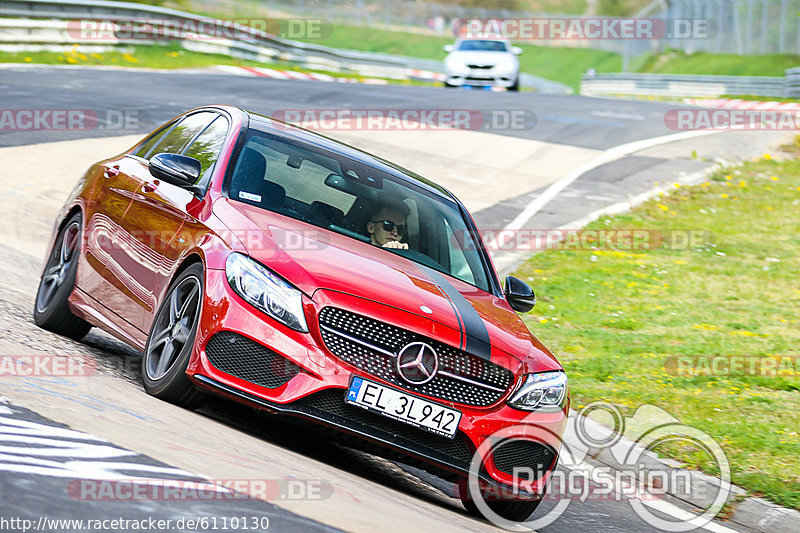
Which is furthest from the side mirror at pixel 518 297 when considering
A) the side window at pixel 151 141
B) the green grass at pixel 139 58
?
the green grass at pixel 139 58

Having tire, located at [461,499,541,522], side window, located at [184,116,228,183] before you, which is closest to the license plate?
tire, located at [461,499,541,522]

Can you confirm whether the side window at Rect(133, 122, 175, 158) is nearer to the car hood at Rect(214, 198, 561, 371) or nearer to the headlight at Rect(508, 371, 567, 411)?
the car hood at Rect(214, 198, 561, 371)

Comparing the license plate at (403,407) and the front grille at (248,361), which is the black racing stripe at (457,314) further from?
the front grille at (248,361)

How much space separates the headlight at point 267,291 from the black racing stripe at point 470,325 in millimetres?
841

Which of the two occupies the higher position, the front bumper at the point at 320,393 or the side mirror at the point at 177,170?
the side mirror at the point at 177,170

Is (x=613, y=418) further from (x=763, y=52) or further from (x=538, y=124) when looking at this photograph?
(x=763, y=52)

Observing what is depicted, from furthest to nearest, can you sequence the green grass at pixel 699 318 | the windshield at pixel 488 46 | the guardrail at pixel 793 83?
the windshield at pixel 488 46
the guardrail at pixel 793 83
the green grass at pixel 699 318

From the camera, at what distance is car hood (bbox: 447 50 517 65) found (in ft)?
103

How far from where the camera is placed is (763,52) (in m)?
40.8

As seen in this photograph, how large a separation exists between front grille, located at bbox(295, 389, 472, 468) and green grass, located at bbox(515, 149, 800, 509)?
235 centimetres

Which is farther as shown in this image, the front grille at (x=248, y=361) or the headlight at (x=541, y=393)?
the headlight at (x=541, y=393)

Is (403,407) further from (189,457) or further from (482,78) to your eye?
(482,78)

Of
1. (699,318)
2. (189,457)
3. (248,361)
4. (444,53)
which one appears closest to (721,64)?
(444,53)

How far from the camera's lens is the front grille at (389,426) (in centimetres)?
524
